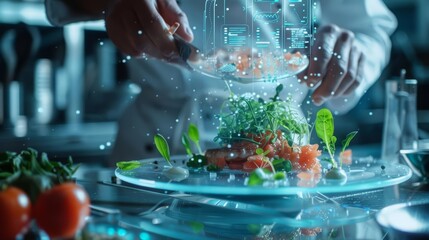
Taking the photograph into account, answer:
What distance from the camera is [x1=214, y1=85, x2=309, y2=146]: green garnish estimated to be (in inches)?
39.6

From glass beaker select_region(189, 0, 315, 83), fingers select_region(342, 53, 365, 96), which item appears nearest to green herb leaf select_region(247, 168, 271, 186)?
glass beaker select_region(189, 0, 315, 83)

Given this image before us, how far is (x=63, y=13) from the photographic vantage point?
57.3 inches

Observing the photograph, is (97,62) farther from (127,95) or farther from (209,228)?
(209,228)

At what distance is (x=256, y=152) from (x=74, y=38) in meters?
1.97

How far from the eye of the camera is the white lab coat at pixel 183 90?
1.46 metres

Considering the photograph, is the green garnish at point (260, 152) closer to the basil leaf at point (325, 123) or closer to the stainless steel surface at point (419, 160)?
→ the basil leaf at point (325, 123)

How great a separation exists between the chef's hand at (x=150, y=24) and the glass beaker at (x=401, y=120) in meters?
0.52

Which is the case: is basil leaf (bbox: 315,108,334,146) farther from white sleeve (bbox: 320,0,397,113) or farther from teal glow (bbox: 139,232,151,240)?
white sleeve (bbox: 320,0,397,113)

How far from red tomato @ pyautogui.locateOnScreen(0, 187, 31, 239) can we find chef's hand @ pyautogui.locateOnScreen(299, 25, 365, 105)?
0.74 meters

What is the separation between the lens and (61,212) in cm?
54

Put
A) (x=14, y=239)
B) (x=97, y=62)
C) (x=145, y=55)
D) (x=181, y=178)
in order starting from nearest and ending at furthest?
1. (x=14, y=239)
2. (x=181, y=178)
3. (x=145, y=55)
4. (x=97, y=62)

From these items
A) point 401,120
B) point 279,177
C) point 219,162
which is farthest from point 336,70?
point 279,177

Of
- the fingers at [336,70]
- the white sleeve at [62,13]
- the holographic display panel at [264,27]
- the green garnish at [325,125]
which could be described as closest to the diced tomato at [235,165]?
the green garnish at [325,125]

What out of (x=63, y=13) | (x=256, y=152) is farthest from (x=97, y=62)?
(x=256, y=152)
